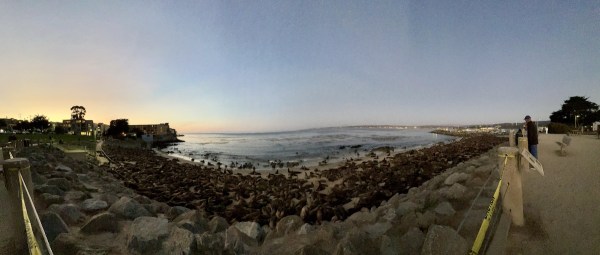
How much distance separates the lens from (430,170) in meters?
14.2

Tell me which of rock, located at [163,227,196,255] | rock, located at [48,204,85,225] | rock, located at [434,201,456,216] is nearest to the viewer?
rock, located at [163,227,196,255]

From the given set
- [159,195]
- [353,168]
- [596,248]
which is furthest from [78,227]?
[353,168]

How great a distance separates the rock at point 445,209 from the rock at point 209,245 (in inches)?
161

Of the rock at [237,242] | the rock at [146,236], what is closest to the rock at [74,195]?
the rock at [146,236]

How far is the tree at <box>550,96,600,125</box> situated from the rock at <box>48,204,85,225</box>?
73.2 metres

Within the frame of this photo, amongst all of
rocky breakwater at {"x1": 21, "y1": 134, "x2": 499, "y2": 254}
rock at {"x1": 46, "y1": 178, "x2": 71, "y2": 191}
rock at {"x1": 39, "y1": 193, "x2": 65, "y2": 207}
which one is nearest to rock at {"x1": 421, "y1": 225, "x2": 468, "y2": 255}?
rocky breakwater at {"x1": 21, "y1": 134, "x2": 499, "y2": 254}

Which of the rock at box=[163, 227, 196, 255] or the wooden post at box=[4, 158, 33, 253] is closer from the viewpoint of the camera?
the wooden post at box=[4, 158, 33, 253]

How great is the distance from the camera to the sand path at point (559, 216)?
3.91m

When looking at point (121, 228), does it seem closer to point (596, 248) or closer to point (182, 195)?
point (182, 195)

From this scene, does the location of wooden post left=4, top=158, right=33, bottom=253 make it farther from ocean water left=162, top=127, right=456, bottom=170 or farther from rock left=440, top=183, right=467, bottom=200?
ocean water left=162, top=127, right=456, bottom=170

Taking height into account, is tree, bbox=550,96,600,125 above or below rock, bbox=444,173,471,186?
above

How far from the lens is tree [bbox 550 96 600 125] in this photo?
2094 inches

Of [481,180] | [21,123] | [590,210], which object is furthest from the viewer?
[21,123]

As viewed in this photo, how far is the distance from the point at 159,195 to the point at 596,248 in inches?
511
